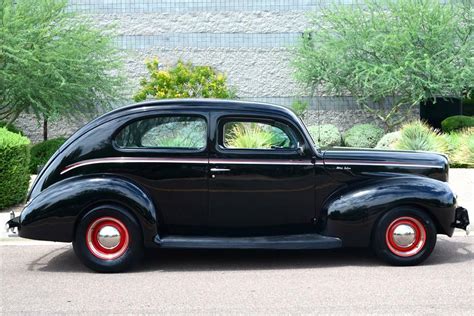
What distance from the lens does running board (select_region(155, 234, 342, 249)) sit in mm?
7656

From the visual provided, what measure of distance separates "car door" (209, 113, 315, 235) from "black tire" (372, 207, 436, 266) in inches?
29.5

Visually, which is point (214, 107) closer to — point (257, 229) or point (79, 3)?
point (257, 229)

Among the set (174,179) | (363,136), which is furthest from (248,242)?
(363,136)

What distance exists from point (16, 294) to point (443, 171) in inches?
188

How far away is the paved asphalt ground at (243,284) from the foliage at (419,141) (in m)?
9.75

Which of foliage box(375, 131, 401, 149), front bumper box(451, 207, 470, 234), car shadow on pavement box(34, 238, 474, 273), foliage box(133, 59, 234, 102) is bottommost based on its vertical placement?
car shadow on pavement box(34, 238, 474, 273)

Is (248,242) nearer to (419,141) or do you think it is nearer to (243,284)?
(243,284)

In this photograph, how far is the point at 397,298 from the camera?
6.50 metres

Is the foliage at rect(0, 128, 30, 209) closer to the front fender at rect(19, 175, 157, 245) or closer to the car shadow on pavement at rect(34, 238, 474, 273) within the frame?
the car shadow on pavement at rect(34, 238, 474, 273)

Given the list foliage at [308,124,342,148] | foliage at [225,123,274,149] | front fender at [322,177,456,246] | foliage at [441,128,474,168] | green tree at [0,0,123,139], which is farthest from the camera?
foliage at [308,124,342,148]

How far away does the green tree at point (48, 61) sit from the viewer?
791 inches

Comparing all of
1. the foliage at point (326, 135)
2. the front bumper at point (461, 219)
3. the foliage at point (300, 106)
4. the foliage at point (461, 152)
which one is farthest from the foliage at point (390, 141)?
the front bumper at point (461, 219)

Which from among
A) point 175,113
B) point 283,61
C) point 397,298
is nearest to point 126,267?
point 175,113

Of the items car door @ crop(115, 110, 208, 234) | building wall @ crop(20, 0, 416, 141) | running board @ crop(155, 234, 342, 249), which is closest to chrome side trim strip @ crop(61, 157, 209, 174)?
car door @ crop(115, 110, 208, 234)
